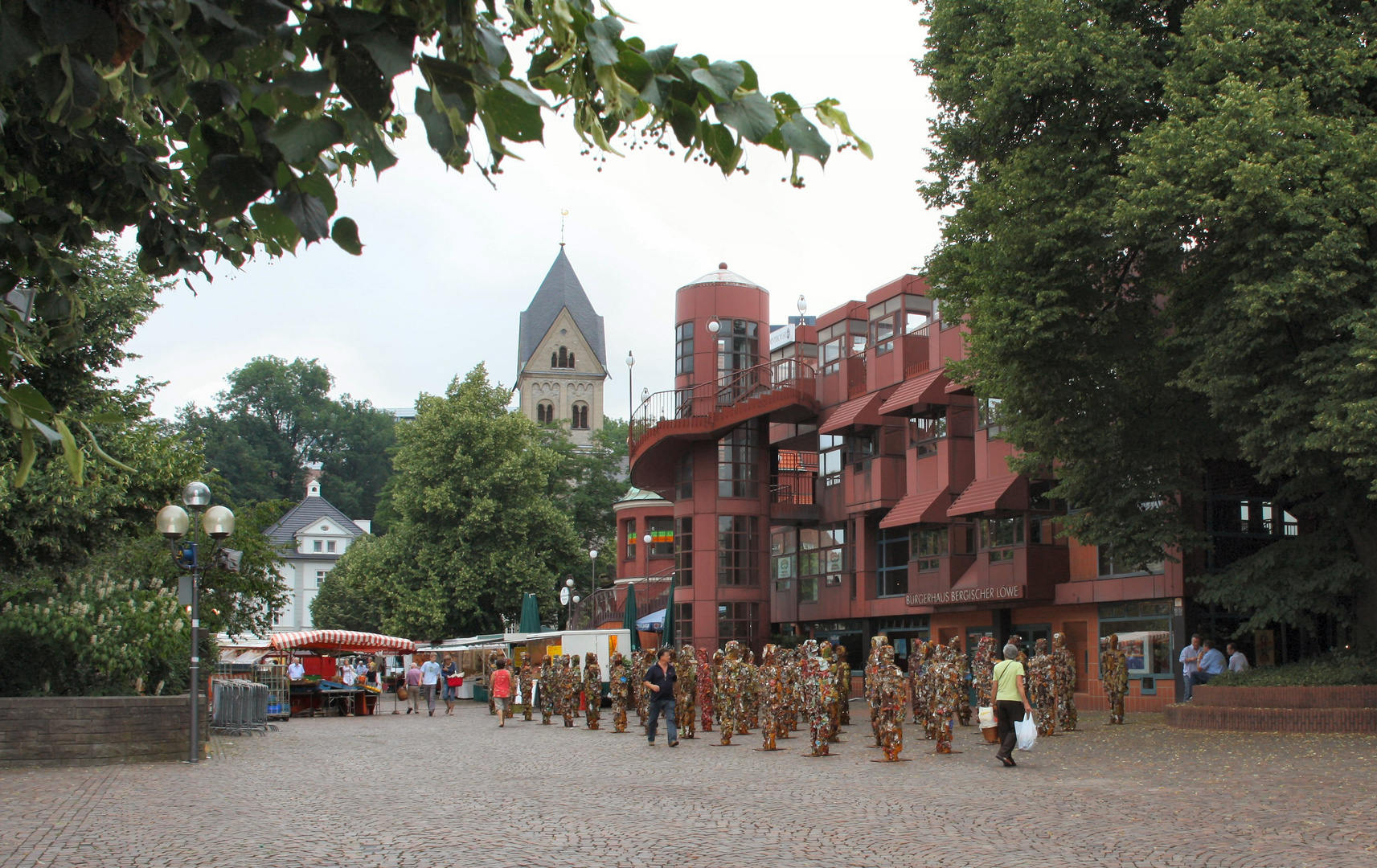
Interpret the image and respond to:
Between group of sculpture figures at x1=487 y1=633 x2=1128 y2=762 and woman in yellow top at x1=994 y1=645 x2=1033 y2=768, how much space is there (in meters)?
0.53

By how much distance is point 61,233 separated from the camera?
217 inches

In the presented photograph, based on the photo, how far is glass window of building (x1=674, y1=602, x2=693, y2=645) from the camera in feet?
130

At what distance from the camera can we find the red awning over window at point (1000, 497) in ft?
98.8

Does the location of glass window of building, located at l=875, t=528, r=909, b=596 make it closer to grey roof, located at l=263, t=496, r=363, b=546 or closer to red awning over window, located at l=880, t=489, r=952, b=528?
red awning over window, located at l=880, t=489, r=952, b=528

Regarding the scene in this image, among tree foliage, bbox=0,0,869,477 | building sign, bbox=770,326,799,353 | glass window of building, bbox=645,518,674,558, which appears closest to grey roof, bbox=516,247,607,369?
building sign, bbox=770,326,799,353

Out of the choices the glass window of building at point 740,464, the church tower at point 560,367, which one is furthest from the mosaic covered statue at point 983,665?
the church tower at point 560,367

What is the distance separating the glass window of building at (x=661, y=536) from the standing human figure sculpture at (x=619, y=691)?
980 inches

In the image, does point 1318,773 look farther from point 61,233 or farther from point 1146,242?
point 61,233

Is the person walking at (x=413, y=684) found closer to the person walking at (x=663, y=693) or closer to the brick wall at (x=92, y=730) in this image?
the person walking at (x=663, y=693)

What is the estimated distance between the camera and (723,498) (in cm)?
3941

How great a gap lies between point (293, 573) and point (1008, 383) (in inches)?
3417

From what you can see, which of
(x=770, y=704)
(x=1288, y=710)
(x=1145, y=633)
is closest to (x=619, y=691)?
(x=770, y=704)

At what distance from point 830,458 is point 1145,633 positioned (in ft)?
41.2

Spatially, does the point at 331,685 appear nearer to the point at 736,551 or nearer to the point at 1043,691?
the point at 736,551
